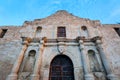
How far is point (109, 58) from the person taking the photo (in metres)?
7.32

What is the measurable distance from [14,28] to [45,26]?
2637mm

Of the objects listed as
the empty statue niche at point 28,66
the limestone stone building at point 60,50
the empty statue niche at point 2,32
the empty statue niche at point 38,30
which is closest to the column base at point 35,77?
the limestone stone building at point 60,50

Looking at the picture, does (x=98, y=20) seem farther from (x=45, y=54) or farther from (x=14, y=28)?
(x=14, y=28)

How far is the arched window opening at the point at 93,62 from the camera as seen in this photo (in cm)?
696

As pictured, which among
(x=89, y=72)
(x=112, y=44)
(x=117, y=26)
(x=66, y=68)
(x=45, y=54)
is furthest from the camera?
(x=117, y=26)

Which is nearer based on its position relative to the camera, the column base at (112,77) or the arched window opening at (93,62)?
the column base at (112,77)

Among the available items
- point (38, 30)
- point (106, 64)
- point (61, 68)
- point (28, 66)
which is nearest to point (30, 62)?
point (28, 66)

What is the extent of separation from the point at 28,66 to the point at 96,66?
14.1 feet

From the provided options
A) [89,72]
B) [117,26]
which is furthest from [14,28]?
[117,26]

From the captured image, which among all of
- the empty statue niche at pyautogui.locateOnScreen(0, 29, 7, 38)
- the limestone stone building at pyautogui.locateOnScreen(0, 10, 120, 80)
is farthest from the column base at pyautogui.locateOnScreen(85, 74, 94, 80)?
the empty statue niche at pyautogui.locateOnScreen(0, 29, 7, 38)

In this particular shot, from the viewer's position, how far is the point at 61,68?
7062 mm

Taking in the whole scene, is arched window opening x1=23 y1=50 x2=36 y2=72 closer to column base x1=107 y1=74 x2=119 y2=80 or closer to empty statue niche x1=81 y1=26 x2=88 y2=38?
empty statue niche x1=81 y1=26 x2=88 y2=38

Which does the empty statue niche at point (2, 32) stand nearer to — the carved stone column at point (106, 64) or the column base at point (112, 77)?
the carved stone column at point (106, 64)

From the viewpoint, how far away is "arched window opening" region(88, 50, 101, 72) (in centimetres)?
696
